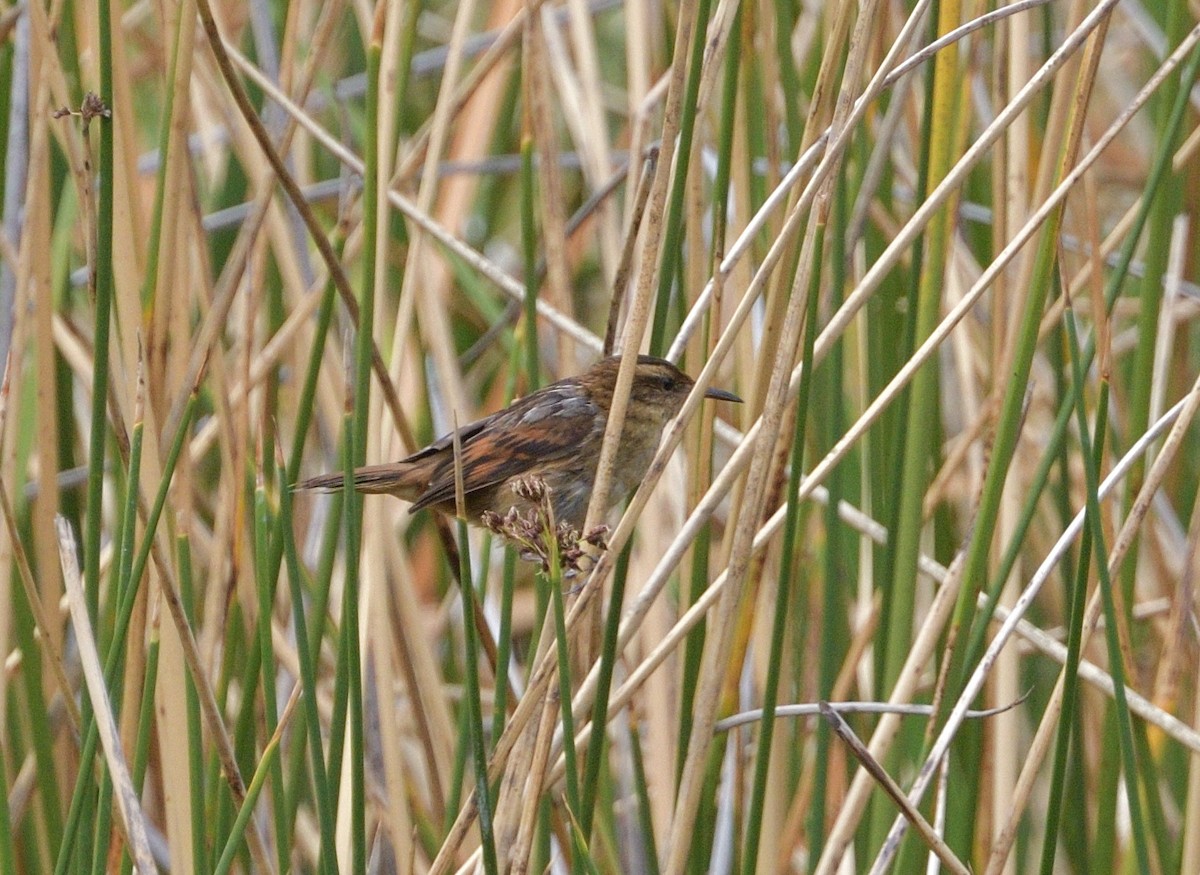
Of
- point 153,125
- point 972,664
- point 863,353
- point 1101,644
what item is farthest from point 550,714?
point 153,125

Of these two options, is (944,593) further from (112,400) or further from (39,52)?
(39,52)

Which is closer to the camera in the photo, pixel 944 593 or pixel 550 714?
pixel 550 714

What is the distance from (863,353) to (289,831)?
1308mm

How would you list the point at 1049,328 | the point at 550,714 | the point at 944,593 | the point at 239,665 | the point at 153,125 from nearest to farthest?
the point at 550,714
the point at 944,593
the point at 1049,328
the point at 239,665
the point at 153,125

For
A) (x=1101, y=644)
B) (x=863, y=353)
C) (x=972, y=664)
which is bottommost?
(x=1101, y=644)

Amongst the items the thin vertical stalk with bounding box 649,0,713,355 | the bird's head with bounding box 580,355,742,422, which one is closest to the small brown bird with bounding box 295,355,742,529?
the bird's head with bounding box 580,355,742,422

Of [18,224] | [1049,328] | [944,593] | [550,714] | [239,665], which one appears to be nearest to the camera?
[550,714]

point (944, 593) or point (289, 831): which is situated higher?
point (944, 593)

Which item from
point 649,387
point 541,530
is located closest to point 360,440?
point 541,530

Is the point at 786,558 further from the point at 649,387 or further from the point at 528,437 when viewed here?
the point at 528,437

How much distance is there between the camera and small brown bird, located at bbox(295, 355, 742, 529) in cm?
252

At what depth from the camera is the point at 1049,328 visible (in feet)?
7.50

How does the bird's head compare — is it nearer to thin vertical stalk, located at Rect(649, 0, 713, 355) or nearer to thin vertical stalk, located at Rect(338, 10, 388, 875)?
thin vertical stalk, located at Rect(649, 0, 713, 355)

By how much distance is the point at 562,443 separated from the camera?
271 cm
